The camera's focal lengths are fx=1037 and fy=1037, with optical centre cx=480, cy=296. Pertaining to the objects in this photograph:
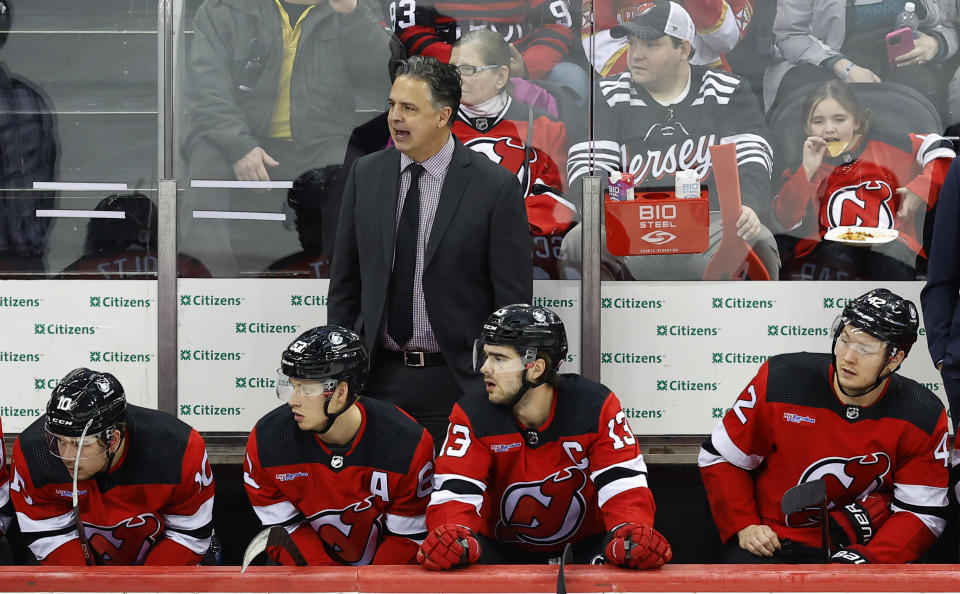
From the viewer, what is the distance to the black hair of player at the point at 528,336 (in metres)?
2.60

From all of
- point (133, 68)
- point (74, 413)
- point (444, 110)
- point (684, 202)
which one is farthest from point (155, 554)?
point (684, 202)

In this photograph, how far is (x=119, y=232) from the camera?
12.4 feet

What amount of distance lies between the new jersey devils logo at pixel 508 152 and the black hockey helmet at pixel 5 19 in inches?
68.6

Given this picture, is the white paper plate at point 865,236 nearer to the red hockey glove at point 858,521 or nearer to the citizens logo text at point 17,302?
the red hockey glove at point 858,521

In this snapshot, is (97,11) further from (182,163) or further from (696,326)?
(696,326)

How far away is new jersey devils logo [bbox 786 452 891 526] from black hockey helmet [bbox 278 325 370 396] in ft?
4.11

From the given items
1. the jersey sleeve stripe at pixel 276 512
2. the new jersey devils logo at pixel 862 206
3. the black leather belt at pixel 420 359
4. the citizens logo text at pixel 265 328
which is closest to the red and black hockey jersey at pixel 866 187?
the new jersey devils logo at pixel 862 206

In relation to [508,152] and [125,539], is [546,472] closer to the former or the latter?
[125,539]

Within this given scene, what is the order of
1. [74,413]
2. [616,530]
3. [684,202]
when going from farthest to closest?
[684,202]
[74,413]
[616,530]

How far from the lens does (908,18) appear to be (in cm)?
372

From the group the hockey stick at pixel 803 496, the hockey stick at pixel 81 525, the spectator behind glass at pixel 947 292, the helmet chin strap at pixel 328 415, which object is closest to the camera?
the hockey stick at pixel 803 496

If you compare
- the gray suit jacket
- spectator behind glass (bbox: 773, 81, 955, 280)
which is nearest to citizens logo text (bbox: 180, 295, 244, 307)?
the gray suit jacket

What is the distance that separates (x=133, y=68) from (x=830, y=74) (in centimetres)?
253

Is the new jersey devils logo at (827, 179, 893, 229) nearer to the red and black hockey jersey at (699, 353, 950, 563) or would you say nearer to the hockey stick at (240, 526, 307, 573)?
the red and black hockey jersey at (699, 353, 950, 563)
